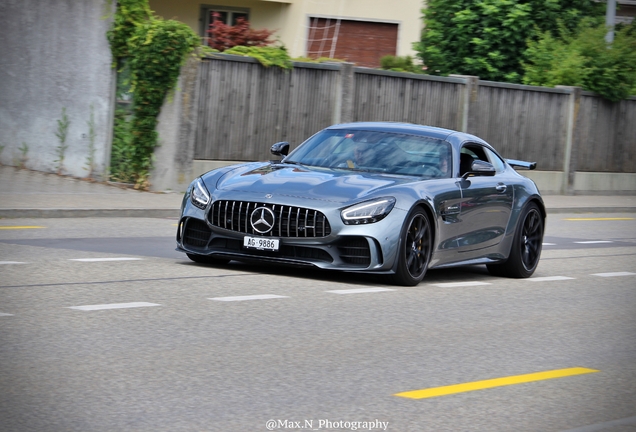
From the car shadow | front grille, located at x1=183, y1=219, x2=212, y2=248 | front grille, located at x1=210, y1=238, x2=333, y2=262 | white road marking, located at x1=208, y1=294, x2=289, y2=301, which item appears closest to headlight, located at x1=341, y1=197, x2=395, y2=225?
front grille, located at x1=210, y1=238, x2=333, y2=262

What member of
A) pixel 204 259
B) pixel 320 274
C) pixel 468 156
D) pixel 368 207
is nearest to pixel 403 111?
pixel 468 156

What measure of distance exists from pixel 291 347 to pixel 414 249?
316 cm

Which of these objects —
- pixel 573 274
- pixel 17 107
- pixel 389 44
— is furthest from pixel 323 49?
pixel 573 274

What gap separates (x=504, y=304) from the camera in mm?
9859

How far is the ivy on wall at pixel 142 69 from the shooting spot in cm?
1875

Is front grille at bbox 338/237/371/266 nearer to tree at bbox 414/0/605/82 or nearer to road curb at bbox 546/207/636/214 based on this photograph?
road curb at bbox 546/207/636/214

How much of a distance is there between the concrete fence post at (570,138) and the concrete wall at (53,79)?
12.2 meters

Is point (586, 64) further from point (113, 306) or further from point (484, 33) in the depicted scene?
point (113, 306)

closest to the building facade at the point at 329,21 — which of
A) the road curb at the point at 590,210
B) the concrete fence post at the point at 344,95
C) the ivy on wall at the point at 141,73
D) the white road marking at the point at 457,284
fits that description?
the concrete fence post at the point at 344,95

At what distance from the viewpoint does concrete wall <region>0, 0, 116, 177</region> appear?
19.6 meters

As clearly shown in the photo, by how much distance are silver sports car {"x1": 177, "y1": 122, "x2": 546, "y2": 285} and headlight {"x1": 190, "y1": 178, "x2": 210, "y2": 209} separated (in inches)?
0.5

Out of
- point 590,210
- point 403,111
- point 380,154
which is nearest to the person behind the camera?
point 380,154

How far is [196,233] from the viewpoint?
10.2 metres

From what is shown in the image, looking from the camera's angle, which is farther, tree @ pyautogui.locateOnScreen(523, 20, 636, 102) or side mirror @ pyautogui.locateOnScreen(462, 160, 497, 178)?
tree @ pyautogui.locateOnScreen(523, 20, 636, 102)
